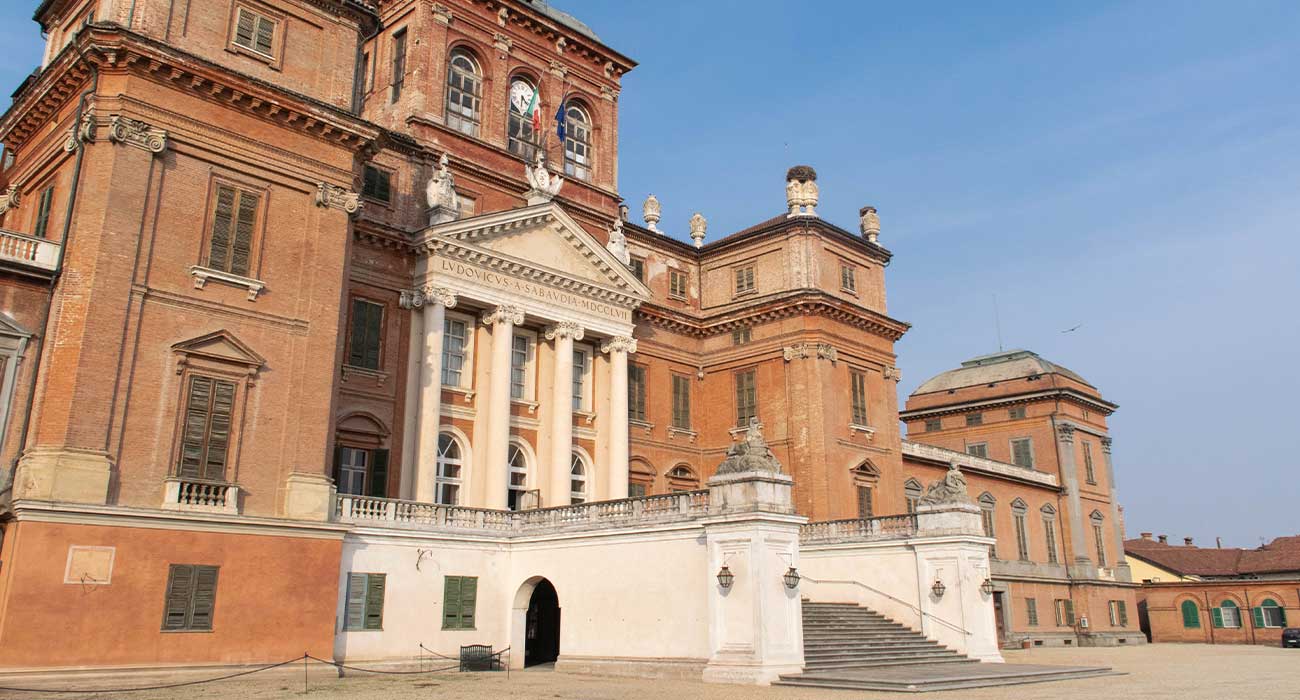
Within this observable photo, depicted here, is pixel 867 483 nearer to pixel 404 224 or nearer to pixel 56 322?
pixel 404 224

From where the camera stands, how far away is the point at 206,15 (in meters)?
23.5

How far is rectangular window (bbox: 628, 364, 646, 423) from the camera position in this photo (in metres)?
36.9

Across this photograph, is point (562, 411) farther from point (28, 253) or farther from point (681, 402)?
point (28, 253)

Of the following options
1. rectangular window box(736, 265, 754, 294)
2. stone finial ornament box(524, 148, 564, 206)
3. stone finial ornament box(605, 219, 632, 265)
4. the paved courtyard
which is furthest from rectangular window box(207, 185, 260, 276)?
rectangular window box(736, 265, 754, 294)

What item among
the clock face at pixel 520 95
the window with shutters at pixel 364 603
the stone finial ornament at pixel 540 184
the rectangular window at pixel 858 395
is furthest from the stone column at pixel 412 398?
the rectangular window at pixel 858 395

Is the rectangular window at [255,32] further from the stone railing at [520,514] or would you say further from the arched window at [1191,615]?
the arched window at [1191,615]

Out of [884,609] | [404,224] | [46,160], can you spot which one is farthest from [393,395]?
[884,609]

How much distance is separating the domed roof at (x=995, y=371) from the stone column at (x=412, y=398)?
3808 cm

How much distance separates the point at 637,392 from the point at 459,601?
1281 cm

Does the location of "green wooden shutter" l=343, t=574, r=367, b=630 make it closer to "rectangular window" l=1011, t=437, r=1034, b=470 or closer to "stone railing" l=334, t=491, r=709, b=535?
"stone railing" l=334, t=491, r=709, b=535

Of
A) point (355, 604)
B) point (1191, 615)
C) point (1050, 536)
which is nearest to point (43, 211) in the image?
point (355, 604)

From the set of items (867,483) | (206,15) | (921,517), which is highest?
(206,15)

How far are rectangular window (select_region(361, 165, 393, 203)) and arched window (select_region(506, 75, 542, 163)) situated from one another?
20.0 feet

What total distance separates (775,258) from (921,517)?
1391 centimetres
